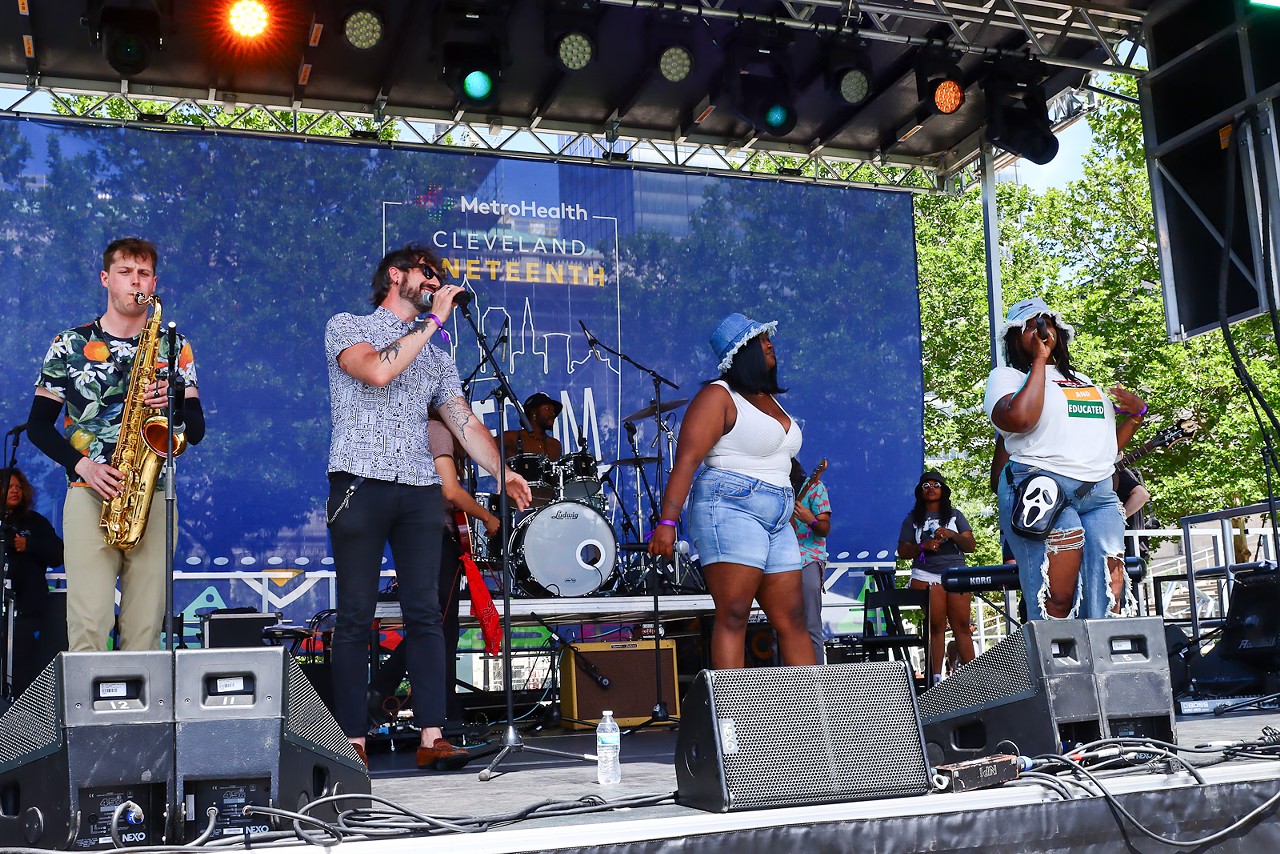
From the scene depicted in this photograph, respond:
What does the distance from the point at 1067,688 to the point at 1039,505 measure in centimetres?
122

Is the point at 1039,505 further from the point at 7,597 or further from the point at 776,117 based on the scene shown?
the point at 7,597

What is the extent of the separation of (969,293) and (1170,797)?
20.5 m

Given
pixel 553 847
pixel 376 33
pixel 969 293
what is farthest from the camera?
pixel 969 293

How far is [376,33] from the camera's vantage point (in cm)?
726

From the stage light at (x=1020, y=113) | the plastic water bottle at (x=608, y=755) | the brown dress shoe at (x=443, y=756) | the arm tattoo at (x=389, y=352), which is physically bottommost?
the brown dress shoe at (x=443, y=756)

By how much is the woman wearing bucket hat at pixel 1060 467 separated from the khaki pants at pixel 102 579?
2.99 m

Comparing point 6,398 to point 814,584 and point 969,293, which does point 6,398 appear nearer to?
point 814,584

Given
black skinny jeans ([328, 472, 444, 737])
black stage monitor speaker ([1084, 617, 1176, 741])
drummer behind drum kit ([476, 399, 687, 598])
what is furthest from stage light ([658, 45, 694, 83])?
black stage monitor speaker ([1084, 617, 1176, 741])

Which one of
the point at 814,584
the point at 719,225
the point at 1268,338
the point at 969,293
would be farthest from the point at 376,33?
the point at 969,293

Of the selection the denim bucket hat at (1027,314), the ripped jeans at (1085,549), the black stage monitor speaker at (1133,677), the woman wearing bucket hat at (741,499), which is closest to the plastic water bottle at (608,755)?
the woman wearing bucket hat at (741,499)

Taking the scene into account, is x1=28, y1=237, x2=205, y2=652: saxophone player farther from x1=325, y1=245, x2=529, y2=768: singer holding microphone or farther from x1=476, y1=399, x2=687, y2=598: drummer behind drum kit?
x1=476, y1=399, x2=687, y2=598: drummer behind drum kit

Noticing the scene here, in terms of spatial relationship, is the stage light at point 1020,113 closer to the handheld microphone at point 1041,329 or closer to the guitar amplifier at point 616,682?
the handheld microphone at point 1041,329

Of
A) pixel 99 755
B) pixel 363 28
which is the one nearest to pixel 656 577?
pixel 99 755

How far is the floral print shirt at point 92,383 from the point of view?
4195mm
